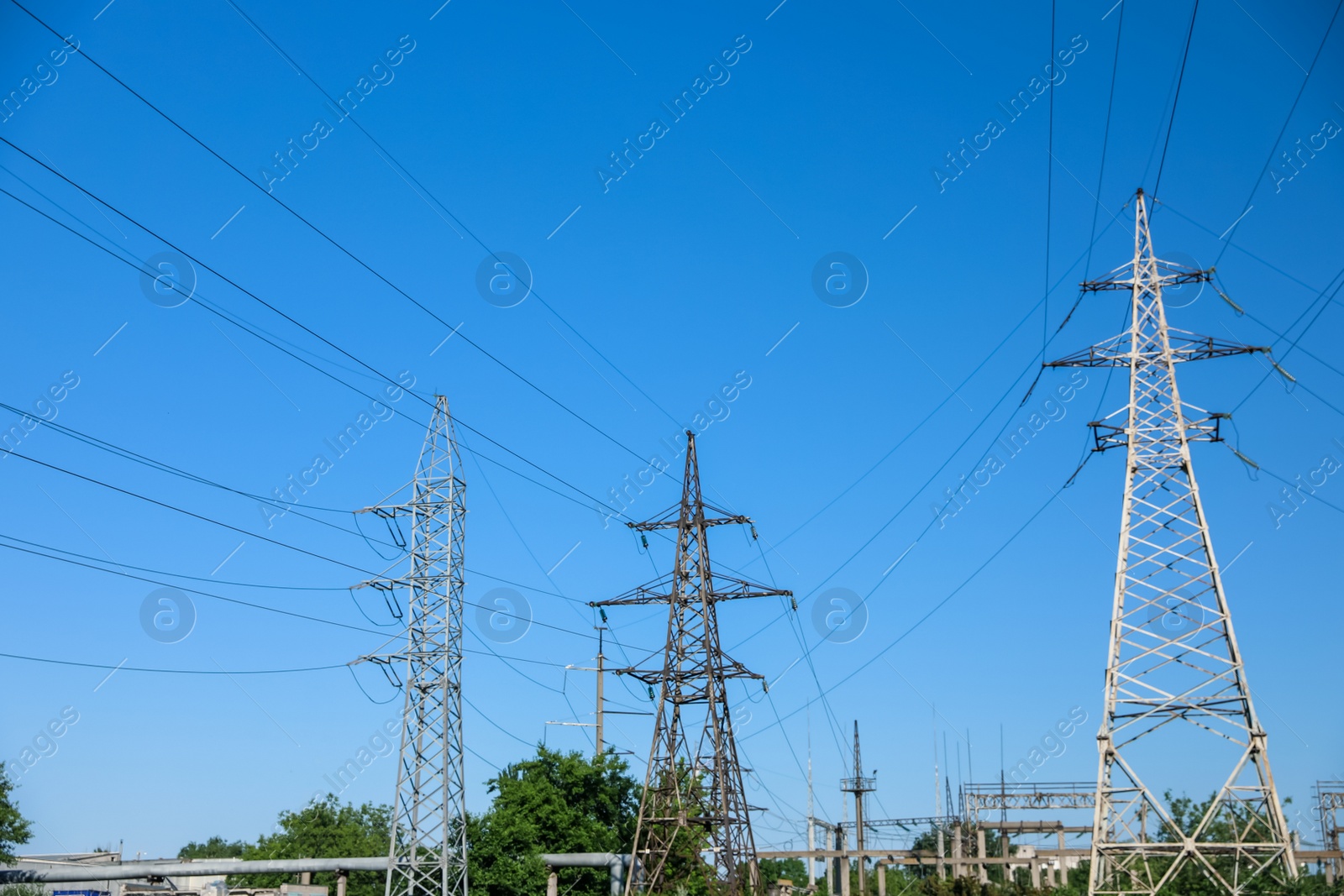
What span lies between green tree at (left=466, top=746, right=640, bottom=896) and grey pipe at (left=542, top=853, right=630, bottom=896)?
0.70m

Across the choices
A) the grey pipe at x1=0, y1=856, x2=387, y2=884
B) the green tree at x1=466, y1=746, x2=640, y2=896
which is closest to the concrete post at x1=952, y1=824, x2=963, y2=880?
the green tree at x1=466, y1=746, x2=640, y2=896

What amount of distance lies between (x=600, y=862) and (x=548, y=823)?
4.20 metres

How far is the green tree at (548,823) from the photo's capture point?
2282 inches

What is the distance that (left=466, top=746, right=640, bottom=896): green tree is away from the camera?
58.0 metres

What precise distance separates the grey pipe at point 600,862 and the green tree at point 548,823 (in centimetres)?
70

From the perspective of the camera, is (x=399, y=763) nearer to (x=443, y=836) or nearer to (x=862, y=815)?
(x=443, y=836)

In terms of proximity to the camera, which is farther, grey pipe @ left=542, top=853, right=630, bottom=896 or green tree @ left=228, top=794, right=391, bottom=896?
green tree @ left=228, top=794, right=391, bottom=896

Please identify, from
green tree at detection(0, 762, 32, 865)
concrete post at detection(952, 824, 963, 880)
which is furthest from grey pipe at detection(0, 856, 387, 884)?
concrete post at detection(952, 824, 963, 880)

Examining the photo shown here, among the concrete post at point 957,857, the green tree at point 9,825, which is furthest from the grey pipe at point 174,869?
the concrete post at point 957,857

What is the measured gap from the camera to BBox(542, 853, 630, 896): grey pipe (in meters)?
63.3

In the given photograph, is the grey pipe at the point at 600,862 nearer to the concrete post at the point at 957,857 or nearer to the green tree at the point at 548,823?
the green tree at the point at 548,823

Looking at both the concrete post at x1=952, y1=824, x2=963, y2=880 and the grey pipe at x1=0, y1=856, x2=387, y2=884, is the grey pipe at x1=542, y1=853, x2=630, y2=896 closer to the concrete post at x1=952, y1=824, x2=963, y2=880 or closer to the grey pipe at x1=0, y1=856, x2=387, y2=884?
the grey pipe at x1=0, y1=856, x2=387, y2=884

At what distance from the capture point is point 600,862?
63938 mm

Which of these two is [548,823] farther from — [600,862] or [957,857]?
[957,857]
